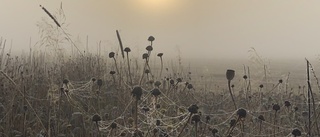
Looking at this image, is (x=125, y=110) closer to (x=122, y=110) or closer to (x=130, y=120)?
(x=130, y=120)

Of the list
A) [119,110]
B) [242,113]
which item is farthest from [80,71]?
[242,113]

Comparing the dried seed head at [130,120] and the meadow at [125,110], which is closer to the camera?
the meadow at [125,110]

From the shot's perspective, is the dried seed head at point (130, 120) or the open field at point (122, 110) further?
the dried seed head at point (130, 120)

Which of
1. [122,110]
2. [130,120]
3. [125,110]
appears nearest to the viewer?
[125,110]

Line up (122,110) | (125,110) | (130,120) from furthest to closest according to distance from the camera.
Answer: (122,110) < (130,120) < (125,110)

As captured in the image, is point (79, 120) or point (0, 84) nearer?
point (79, 120)

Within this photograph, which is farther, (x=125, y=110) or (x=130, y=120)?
(x=130, y=120)

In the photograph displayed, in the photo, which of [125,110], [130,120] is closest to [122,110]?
[130,120]

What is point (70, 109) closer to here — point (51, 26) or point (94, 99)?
point (94, 99)

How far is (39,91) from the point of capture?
17.2 feet

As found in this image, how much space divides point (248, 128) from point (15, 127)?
2385mm

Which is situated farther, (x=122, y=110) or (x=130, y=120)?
(x=122, y=110)

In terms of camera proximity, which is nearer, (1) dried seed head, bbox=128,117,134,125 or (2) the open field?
(2) the open field

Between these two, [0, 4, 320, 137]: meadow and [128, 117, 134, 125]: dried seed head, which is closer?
[0, 4, 320, 137]: meadow
